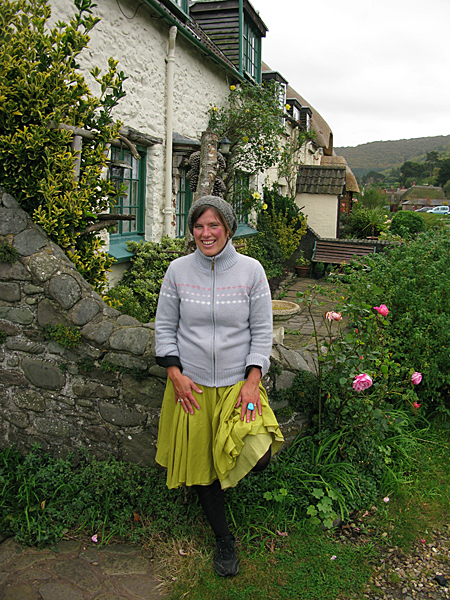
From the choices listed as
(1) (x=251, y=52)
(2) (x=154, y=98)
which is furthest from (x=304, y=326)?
(1) (x=251, y=52)

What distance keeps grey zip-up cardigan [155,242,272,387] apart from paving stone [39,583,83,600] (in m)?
1.25

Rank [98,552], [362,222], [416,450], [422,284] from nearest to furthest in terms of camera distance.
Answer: [98,552] → [416,450] → [422,284] → [362,222]

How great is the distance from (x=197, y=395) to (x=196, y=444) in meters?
0.25

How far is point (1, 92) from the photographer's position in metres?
3.14

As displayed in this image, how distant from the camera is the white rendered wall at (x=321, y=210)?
1666cm

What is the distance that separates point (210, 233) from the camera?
234 centimetres

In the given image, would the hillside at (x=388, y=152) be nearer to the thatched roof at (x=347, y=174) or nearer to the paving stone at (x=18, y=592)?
the thatched roof at (x=347, y=174)

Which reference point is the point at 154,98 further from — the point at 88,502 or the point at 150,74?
the point at 88,502

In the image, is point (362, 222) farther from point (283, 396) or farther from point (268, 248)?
point (283, 396)

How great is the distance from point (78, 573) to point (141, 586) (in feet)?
1.18

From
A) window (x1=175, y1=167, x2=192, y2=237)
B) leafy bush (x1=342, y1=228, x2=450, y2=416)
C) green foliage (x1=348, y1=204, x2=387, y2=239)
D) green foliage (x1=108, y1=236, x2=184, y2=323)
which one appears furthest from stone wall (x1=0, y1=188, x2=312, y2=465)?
green foliage (x1=348, y1=204, x2=387, y2=239)

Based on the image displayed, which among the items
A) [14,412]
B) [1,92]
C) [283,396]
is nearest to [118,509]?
[14,412]

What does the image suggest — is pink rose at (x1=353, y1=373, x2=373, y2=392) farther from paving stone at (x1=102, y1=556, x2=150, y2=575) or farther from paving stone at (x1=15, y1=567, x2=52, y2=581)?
paving stone at (x1=15, y1=567, x2=52, y2=581)

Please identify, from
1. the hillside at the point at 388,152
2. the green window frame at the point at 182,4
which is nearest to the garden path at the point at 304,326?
the green window frame at the point at 182,4
